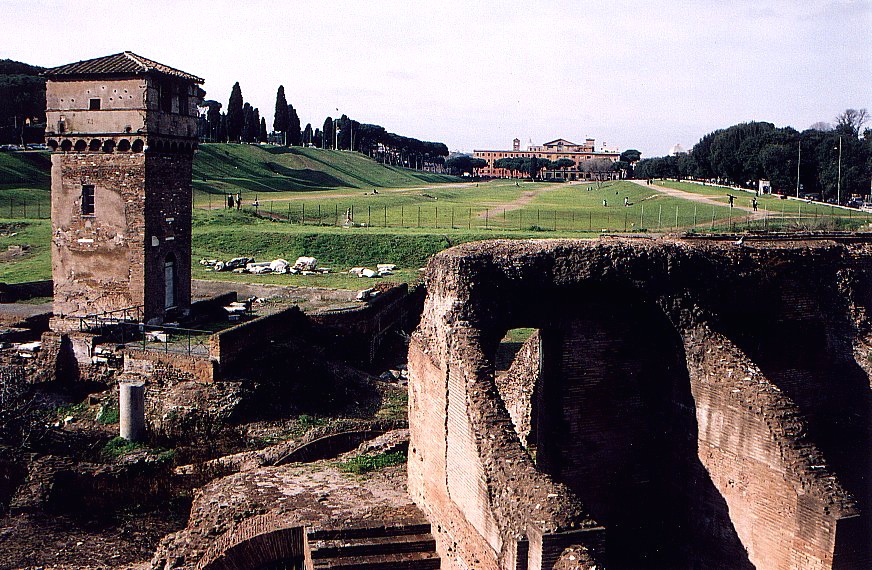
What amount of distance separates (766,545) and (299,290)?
944 inches

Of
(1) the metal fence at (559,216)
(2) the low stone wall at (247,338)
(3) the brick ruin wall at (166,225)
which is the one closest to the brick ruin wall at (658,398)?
(2) the low stone wall at (247,338)

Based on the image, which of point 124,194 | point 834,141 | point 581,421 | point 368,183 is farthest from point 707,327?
point 368,183

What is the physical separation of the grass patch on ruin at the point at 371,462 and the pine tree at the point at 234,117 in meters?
82.2

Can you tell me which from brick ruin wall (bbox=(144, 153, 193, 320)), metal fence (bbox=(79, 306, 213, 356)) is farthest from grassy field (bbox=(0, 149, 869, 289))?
metal fence (bbox=(79, 306, 213, 356))

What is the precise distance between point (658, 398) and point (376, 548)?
4641 mm

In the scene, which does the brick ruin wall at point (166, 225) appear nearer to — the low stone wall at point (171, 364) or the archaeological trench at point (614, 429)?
the low stone wall at point (171, 364)

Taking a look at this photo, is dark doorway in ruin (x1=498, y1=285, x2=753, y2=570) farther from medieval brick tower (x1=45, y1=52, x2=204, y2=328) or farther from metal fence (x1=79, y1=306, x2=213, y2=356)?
medieval brick tower (x1=45, y1=52, x2=204, y2=328)

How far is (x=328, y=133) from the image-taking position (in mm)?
127812

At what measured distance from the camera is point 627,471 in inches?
530

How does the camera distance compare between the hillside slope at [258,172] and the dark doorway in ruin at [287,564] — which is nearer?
the dark doorway in ruin at [287,564]

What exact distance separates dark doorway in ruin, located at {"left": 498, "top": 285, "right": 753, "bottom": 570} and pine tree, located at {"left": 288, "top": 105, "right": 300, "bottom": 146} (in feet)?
320

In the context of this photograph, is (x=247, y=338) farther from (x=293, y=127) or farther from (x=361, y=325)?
(x=293, y=127)

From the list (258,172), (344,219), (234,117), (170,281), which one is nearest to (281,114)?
(234,117)

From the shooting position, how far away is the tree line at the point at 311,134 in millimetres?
96812
